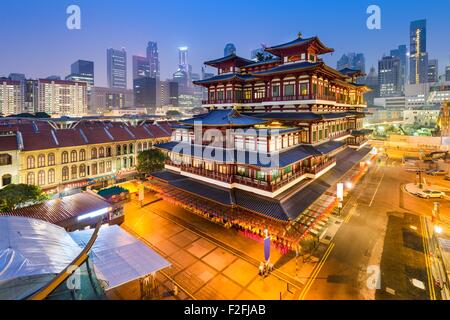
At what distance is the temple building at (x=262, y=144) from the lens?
2373 cm

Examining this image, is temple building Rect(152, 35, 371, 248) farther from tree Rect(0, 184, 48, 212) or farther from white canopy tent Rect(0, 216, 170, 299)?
tree Rect(0, 184, 48, 212)

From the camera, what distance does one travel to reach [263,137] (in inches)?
950

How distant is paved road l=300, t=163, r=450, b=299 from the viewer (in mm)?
17016

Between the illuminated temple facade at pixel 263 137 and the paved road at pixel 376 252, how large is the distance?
5199mm

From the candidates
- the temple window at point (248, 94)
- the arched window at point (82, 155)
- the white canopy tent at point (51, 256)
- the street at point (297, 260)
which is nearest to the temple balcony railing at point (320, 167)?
the street at point (297, 260)

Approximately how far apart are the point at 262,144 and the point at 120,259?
630 inches

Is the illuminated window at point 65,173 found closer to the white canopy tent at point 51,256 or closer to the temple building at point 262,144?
the temple building at point 262,144

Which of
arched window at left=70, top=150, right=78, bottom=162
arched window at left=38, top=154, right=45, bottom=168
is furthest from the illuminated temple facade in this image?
arched window at left=38, top=154, right=45, bottom=168

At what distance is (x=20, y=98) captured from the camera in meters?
148

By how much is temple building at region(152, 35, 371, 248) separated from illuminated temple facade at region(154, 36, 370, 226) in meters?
0.11

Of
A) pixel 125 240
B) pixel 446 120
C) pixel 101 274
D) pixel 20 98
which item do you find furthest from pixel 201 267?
pixel 20 98

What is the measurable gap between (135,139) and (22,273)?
4333cm

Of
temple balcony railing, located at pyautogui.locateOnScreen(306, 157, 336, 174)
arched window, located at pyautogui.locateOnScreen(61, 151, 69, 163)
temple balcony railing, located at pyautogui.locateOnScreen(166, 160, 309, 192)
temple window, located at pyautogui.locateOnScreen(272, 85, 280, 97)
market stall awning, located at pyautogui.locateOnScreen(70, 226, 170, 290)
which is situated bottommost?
market stall awning, located at pyautogui.locateOnScreen(70, 226, 170, 290)
